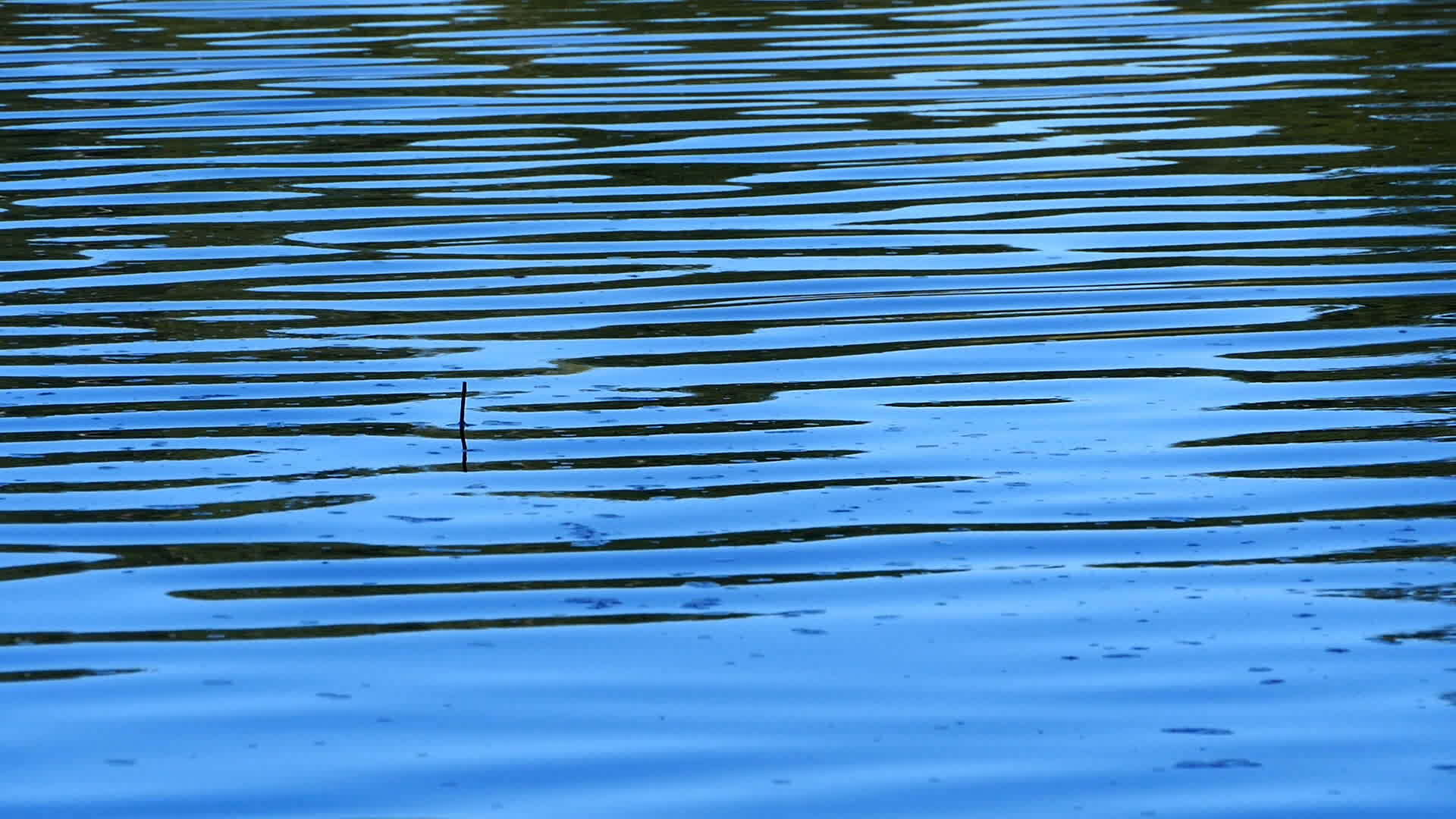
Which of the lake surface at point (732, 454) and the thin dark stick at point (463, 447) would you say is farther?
the thin dark stick at point (463, 447)

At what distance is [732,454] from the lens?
4457 mm

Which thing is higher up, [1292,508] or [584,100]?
[584,100]

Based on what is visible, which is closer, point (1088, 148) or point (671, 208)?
point (671, 208)

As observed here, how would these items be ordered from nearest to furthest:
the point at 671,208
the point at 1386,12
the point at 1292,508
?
the point at 1292,508, the point at 671,208, the point at 1386,12

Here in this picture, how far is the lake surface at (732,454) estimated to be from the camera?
10.3ft

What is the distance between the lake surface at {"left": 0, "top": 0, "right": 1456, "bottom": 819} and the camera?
3.14m

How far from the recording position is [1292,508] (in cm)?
411

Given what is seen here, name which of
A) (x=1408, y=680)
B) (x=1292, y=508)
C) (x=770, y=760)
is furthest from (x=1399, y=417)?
Answer: (x=770, y=760)

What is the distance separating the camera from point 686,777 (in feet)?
10.0

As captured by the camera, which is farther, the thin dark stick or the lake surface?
the thin dark stick

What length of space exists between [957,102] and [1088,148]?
3.11ft

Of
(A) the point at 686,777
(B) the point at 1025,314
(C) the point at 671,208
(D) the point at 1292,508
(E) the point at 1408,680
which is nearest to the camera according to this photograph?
(A) the point at 686,777

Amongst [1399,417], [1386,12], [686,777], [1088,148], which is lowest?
[686,777]

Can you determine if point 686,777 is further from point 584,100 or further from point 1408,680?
point 584,100
